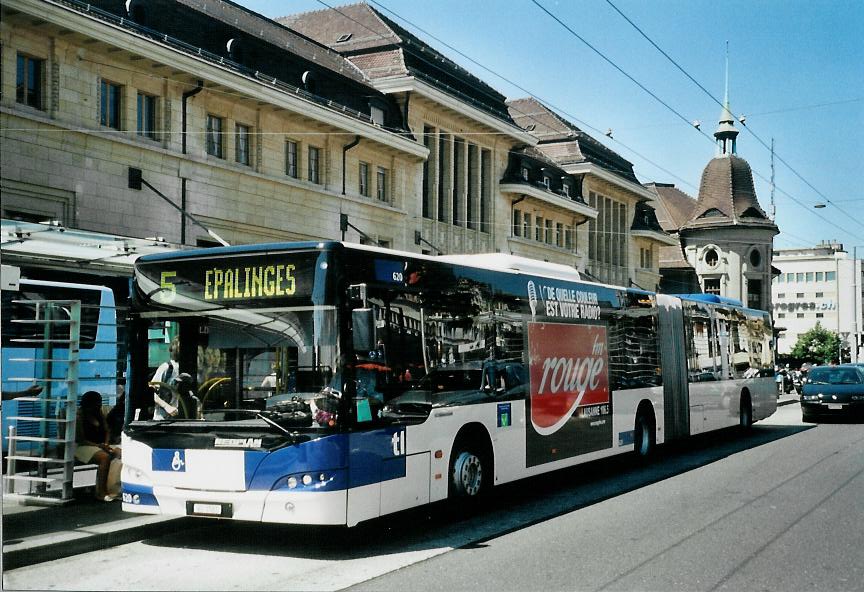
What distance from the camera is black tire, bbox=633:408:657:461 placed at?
15.2 metres

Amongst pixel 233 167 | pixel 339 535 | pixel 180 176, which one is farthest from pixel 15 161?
pixel 339 535

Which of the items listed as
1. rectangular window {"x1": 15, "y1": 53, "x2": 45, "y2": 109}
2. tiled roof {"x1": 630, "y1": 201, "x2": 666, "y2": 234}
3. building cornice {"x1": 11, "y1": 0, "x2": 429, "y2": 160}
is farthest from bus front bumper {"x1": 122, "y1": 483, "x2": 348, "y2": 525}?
tiled roof {"x1": 630, "y1": 201, "x2": 666, "y2": 234}

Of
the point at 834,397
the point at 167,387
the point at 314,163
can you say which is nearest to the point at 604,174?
Answer: the point at 314,163

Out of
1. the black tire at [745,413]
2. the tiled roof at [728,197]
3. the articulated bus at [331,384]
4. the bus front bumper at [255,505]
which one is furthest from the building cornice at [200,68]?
the tiled roof at [728,197]

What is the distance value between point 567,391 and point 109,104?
591 inches

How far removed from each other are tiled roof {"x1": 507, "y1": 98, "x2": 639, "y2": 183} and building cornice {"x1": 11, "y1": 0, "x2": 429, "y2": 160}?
18289mm

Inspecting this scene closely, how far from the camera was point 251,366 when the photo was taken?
27.9ft

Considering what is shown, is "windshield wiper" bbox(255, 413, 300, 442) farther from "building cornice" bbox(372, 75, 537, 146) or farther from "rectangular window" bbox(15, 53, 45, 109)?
"building cornice" bbox(372, 75, 537, 146)

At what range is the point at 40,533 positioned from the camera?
871 cm

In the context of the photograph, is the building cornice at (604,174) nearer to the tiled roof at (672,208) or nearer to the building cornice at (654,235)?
the building cornice at (654,235)

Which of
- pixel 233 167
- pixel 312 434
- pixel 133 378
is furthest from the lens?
pixel 233 167

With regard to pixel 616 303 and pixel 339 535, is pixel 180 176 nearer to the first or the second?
pixel 616 303

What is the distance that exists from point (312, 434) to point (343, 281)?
1.37 meters

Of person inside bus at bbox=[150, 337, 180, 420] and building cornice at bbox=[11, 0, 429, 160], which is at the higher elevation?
building cornice at bbox=[11, 0, 429, 160]
